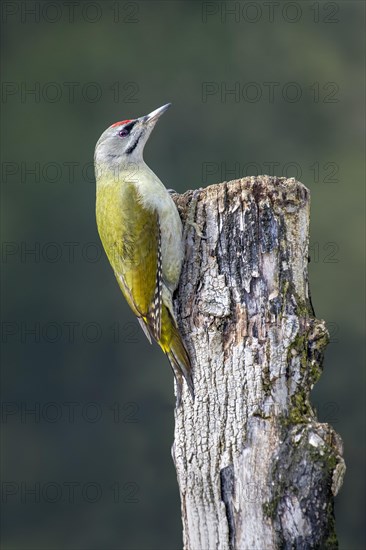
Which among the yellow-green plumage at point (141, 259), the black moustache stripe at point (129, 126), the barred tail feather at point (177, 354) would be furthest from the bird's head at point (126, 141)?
the barred tail feather at point (177, 354)

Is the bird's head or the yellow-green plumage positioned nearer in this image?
the yellow-green plumage

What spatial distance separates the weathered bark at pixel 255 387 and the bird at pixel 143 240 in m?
0.11

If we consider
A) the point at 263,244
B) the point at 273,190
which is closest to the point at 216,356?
the point at 263,244

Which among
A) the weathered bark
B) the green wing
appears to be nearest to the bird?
the green wing

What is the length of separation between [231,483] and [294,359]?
51 centimetres

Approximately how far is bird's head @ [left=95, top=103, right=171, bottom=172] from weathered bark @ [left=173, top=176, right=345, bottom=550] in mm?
808

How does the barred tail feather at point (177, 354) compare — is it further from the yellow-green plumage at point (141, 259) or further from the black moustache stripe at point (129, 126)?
the black moustache stripe at point (129, 126)

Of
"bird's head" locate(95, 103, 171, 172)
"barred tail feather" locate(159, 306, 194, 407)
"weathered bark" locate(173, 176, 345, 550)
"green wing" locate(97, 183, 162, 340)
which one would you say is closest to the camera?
"weathered bark" locate(173, 176, 345, 550)

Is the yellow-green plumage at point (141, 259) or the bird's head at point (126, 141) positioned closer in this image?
the yellow-green plumage at point (141, 259)

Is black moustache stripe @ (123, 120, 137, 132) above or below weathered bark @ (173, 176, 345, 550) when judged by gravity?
above

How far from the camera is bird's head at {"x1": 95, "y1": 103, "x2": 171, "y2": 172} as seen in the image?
4.00 m

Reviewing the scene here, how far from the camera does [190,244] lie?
3389 mm

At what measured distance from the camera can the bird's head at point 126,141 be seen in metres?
4.00

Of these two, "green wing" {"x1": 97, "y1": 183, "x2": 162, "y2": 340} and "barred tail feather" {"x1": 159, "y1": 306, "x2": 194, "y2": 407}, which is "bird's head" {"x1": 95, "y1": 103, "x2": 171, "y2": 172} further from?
"barred tail feather" {"x1": 159, "y1": 306, "x2": 194, "y2": 407}
